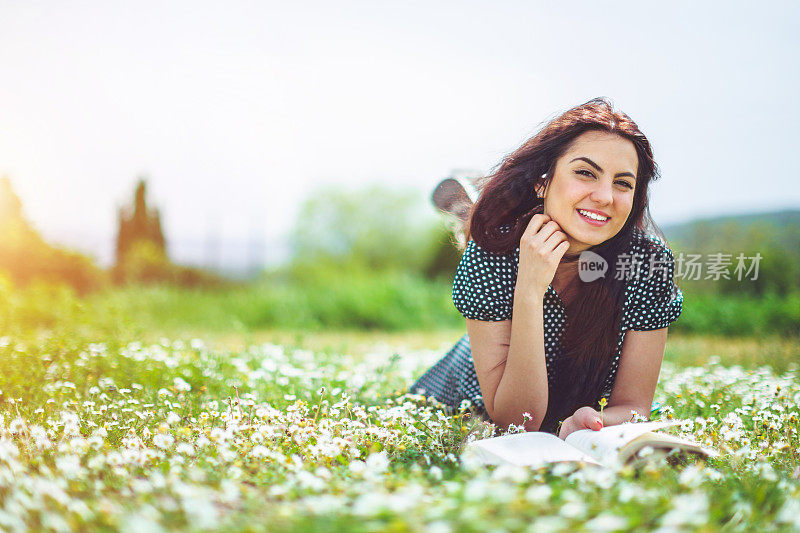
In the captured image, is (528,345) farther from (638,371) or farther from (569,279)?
(638,371)

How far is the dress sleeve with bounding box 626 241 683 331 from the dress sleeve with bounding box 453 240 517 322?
62 cm

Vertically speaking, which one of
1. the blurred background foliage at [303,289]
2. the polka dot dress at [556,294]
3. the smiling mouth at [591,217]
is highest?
the smiling mouth at [591,217]

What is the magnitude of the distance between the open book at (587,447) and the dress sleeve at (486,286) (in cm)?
70

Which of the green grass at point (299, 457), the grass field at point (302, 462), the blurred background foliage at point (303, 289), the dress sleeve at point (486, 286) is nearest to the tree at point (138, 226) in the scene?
the blurred background foliage at point (303, 289)

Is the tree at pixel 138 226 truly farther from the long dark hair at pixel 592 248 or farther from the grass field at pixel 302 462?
the long dark hair at pixel 592 248

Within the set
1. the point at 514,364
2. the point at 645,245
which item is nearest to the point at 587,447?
the point at 514,364

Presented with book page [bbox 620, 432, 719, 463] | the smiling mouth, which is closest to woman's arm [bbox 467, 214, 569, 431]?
the smiling mouth

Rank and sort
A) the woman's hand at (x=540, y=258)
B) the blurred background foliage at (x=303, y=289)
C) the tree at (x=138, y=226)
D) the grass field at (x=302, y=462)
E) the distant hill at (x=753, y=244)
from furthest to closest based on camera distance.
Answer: the tree at (x=138, y=226), the distant hill at (x=753, y=244), the blurred background foliage at (x=303, y=289), the woman's hand at (x=540, y=258), the grass field at (x=302, y=462)

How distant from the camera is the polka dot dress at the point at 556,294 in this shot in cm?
306

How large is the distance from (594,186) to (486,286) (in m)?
0.69

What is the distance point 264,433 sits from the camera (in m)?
2.42

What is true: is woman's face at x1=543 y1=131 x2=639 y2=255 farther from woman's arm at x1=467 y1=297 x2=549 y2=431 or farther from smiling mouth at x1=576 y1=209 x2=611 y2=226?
woman's arm at x1=467 y1=297 x2=549 y2=431

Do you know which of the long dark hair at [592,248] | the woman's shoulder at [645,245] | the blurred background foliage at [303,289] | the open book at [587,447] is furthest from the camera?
the blurred background foliage at [303,289]

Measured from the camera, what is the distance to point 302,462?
2344 millimetres
